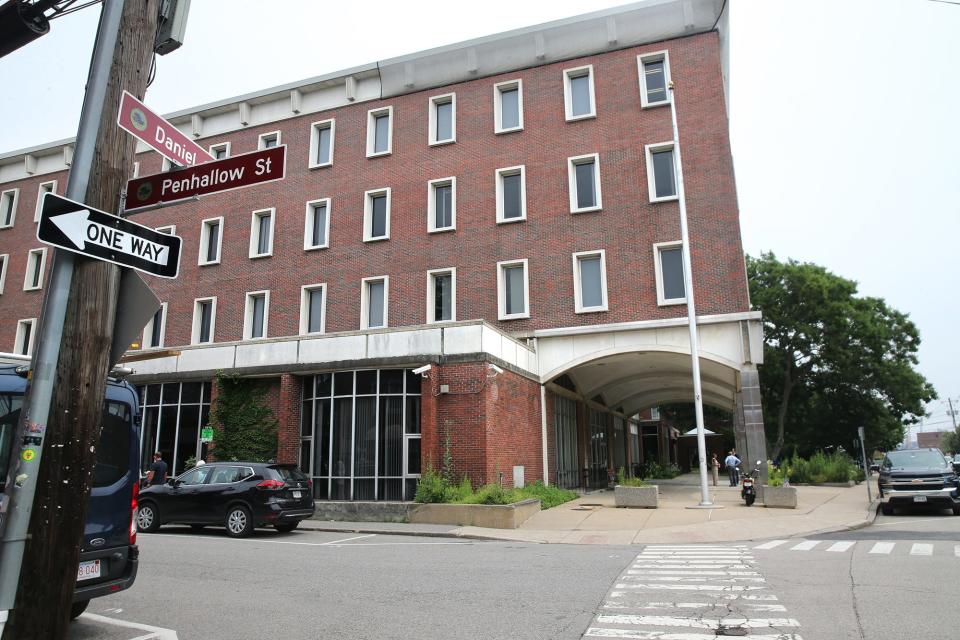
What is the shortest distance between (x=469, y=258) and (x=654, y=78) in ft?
31.1

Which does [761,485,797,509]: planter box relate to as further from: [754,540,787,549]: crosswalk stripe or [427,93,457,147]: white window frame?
[427,93,457,147]: white window frame

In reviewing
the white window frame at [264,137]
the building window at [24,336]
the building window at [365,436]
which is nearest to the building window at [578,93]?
the building window at [365,436]

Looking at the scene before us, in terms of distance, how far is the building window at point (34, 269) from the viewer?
3378cm

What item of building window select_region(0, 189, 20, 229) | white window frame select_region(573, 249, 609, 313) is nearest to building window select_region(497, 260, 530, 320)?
white window frame select_region(573, 249, 609, 313)

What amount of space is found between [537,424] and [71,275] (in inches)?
758

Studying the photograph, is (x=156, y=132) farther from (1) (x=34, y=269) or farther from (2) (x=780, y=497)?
(1) (x=34, y=269)

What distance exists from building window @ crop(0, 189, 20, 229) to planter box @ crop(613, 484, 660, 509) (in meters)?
34.0

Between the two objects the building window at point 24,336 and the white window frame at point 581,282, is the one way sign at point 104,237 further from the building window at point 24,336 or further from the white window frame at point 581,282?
the building window at point 24,336

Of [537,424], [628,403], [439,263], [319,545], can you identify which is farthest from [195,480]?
[628,403]

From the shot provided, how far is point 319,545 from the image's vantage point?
13.2 m

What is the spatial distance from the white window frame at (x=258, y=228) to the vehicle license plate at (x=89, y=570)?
23.2 m

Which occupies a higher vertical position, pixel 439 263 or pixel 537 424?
pixel 439 263

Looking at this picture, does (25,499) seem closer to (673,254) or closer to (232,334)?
(673,254)

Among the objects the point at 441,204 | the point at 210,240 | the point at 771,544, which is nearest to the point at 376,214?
the point at 441,204
